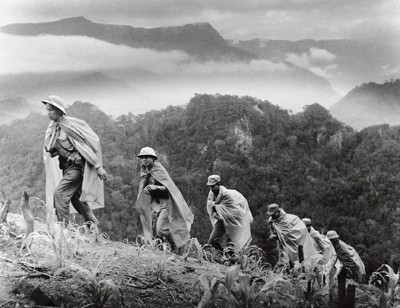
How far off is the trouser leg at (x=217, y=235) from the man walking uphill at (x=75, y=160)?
3.06m

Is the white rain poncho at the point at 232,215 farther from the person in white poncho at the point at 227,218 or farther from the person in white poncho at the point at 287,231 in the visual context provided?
the person in white poncho at the point at 287,231

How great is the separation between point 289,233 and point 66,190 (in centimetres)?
448

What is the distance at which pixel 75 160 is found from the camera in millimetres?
11711

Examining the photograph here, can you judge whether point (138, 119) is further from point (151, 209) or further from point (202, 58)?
point (151, 209)

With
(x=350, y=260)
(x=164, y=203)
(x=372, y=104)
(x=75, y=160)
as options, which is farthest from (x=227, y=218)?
(x=372, y=104)

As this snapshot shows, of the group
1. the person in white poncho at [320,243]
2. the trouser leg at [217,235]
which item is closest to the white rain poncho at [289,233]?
the trouser leg at [217,235]

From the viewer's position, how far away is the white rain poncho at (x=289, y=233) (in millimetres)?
14297

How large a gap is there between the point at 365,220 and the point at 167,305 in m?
21.8

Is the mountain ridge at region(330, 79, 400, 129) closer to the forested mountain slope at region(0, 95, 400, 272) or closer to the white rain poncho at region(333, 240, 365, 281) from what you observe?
the forested mountain slope at region(0, 95, 400, 272)

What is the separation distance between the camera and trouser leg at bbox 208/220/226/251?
1453cm

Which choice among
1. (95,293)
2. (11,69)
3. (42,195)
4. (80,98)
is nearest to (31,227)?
(95,293)

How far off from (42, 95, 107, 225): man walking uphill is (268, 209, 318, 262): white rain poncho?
3682mm

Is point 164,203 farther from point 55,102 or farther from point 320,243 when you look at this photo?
point 320,243

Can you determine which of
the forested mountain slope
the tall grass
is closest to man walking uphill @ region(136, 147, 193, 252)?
the tall grass
